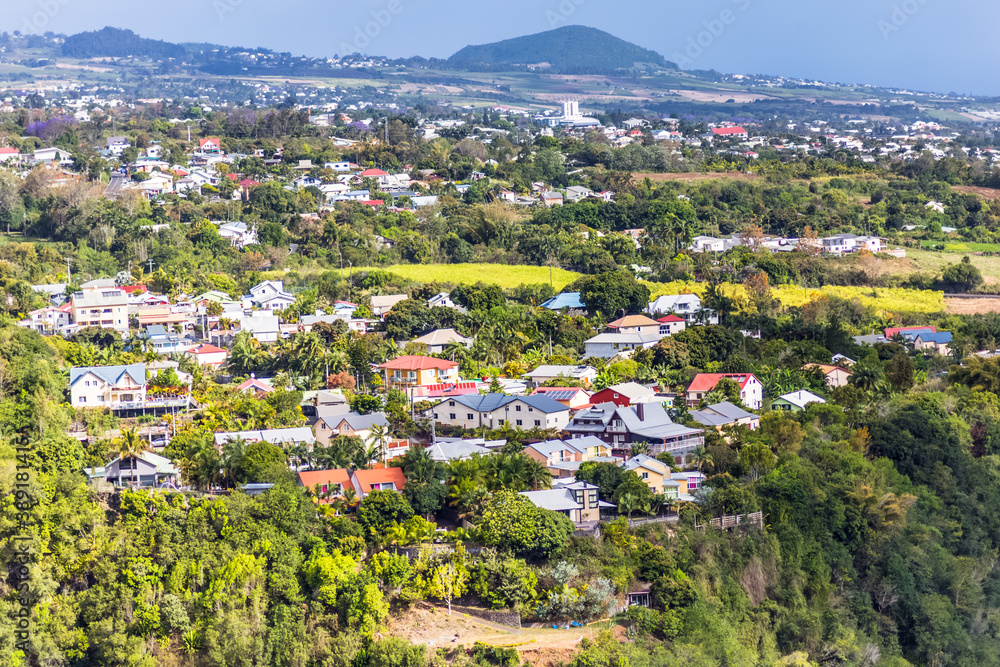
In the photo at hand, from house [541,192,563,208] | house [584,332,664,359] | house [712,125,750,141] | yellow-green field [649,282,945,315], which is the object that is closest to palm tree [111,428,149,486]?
house [584,332,664,359]

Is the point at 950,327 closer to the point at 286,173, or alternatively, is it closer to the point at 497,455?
the point at 497,455

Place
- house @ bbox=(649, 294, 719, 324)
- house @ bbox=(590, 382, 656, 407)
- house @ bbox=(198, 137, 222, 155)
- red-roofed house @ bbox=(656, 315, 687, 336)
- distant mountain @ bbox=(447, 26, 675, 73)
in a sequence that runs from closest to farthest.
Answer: house @ bbox=(590, 382, 656, 407) < red-roofed house @ bbox=(656, 315, 687, 336) < house @ bbox=(649, 294, 719, 324) < house @ bbox=(198, 137, 222, 155) < distant mountain @ bbox=(447, 26, 675, 73)

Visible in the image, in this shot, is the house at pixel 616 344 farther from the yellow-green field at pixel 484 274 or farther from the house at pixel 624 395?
the yellow-green field at pixel 484 274

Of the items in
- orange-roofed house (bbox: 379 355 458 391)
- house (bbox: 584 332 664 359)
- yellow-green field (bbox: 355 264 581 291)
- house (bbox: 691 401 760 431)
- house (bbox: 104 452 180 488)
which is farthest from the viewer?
yellow-green field (bbox: 355 264 581 291)

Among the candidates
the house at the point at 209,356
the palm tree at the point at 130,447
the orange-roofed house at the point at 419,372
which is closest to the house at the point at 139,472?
the palm tree at the point at 130,447

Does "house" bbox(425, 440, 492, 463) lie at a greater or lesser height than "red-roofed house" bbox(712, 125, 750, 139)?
lesser

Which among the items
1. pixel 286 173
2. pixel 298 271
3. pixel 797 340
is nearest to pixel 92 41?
pixel 286 173

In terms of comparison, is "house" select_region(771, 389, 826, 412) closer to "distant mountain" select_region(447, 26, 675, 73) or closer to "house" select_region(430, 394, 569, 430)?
"house" select_region(430, 394, 569, 430)
